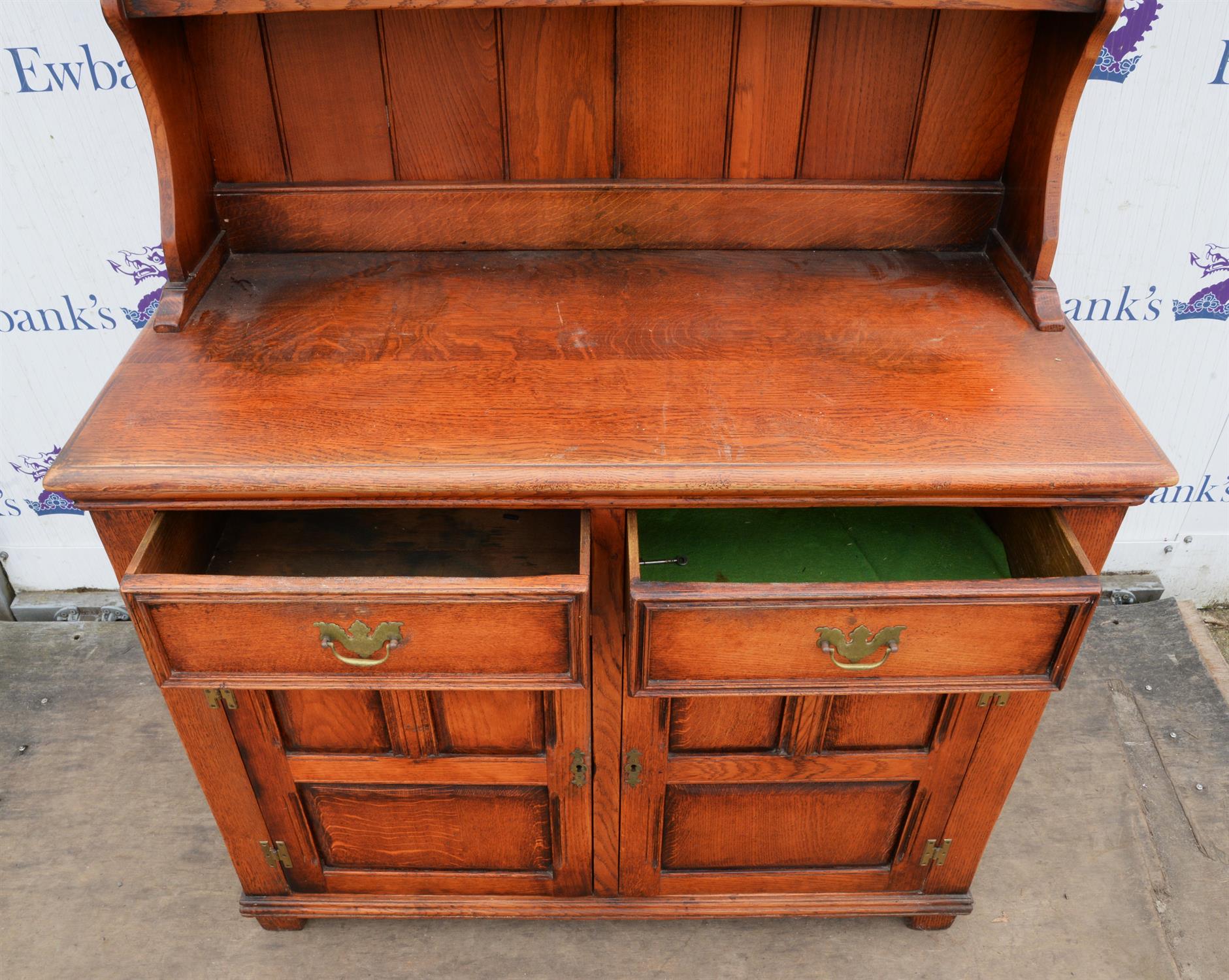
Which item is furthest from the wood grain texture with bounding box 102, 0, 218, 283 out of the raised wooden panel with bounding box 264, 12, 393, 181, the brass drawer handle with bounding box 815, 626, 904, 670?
the brass drawer handle with bounding box 815, 626, 904, 670

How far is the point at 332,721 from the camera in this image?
1.33 m

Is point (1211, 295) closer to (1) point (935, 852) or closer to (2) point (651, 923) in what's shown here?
(1) point (935, 852)

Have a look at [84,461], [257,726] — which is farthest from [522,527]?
[84,461]

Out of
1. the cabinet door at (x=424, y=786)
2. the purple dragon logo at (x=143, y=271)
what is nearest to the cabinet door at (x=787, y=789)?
the cabinet door at (x=424, y=786)

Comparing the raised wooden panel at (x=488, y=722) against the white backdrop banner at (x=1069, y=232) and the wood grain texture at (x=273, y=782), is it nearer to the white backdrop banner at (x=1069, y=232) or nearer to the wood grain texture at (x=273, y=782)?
the wood grain texture at (x=273, y=782)

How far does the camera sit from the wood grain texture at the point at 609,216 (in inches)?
57.3

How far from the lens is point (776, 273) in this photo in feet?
4.75

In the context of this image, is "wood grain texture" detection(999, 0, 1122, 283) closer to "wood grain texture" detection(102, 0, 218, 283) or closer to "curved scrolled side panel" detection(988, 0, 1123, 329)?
"curved scrolled side panel" detection(988, 0, 1123, 329)

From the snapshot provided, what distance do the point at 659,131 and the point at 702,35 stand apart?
5.8 inches

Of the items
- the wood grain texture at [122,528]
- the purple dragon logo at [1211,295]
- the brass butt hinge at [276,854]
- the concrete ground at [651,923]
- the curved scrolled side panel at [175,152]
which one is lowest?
the concrete ground at [651,923]

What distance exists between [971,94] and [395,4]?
2.78 feet

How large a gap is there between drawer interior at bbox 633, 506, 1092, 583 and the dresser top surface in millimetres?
201

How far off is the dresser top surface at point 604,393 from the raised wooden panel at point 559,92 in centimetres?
16

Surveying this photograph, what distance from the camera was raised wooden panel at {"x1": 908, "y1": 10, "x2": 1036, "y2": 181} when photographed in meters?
1.36
